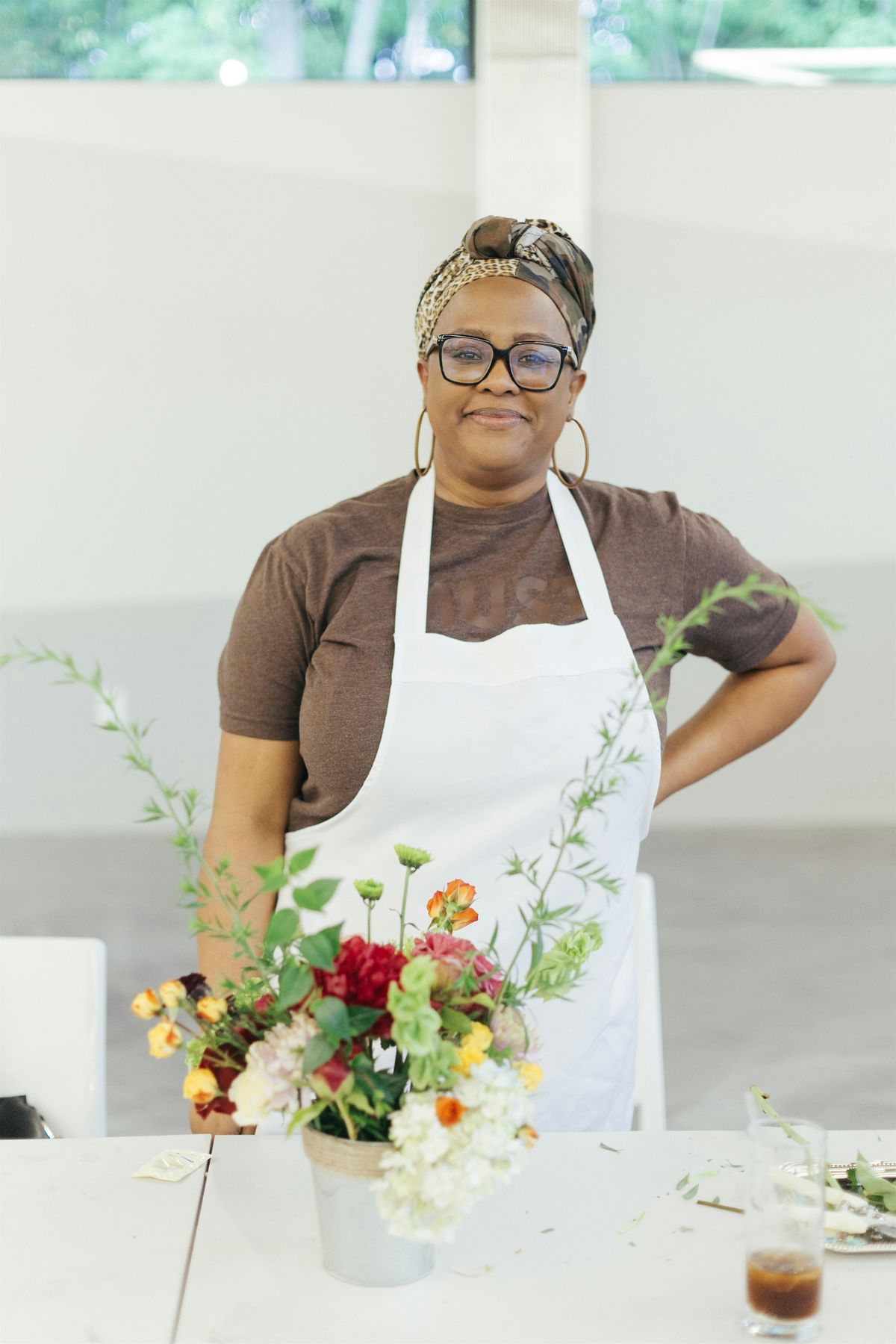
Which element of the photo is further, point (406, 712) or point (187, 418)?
point (187, 418)

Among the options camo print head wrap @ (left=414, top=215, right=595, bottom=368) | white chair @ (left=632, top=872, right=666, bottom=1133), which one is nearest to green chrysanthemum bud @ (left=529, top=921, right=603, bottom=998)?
white chair @ (left=632, top=872, right=666, bottom=1133)

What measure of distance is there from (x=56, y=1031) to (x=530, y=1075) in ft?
A: 3.04

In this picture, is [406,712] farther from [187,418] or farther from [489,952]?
[187,418]

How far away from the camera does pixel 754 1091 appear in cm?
133

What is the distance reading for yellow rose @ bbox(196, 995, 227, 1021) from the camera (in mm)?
1153

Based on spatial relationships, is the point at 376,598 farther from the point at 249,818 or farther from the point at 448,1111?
the point at 448,1111

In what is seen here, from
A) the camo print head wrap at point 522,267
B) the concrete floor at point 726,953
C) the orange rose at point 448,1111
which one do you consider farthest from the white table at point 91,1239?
the concrete floor at point 726,953

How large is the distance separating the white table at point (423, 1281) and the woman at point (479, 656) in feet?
0.82

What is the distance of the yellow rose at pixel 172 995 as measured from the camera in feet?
3.77

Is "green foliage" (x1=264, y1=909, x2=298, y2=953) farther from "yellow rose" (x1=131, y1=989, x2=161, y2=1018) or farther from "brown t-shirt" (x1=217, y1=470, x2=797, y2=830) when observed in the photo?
"brown t-shirt" (x1=217, y1=470, x2=797, y2=830)

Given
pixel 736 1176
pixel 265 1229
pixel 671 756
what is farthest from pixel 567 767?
pixel 265 1229

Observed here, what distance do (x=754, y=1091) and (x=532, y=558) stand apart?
0.77 m

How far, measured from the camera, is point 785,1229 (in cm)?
113

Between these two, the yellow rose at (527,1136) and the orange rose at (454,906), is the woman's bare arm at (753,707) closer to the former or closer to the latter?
the orange rose at (454,906)
